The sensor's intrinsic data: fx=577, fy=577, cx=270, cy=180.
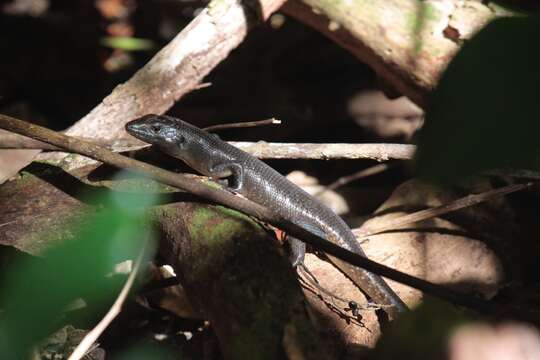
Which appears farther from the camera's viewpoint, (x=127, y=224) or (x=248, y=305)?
(x=248, y=305)

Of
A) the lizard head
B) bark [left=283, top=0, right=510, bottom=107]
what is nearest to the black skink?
the lizard head

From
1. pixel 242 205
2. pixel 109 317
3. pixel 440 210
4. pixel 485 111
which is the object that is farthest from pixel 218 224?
pixel 485 111

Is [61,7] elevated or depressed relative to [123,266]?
elevated

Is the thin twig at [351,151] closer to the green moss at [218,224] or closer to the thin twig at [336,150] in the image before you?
the thin twig at [336,150]

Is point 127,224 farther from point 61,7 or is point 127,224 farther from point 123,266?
point 61,7

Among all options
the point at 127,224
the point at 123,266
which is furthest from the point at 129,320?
the point at 127,224
